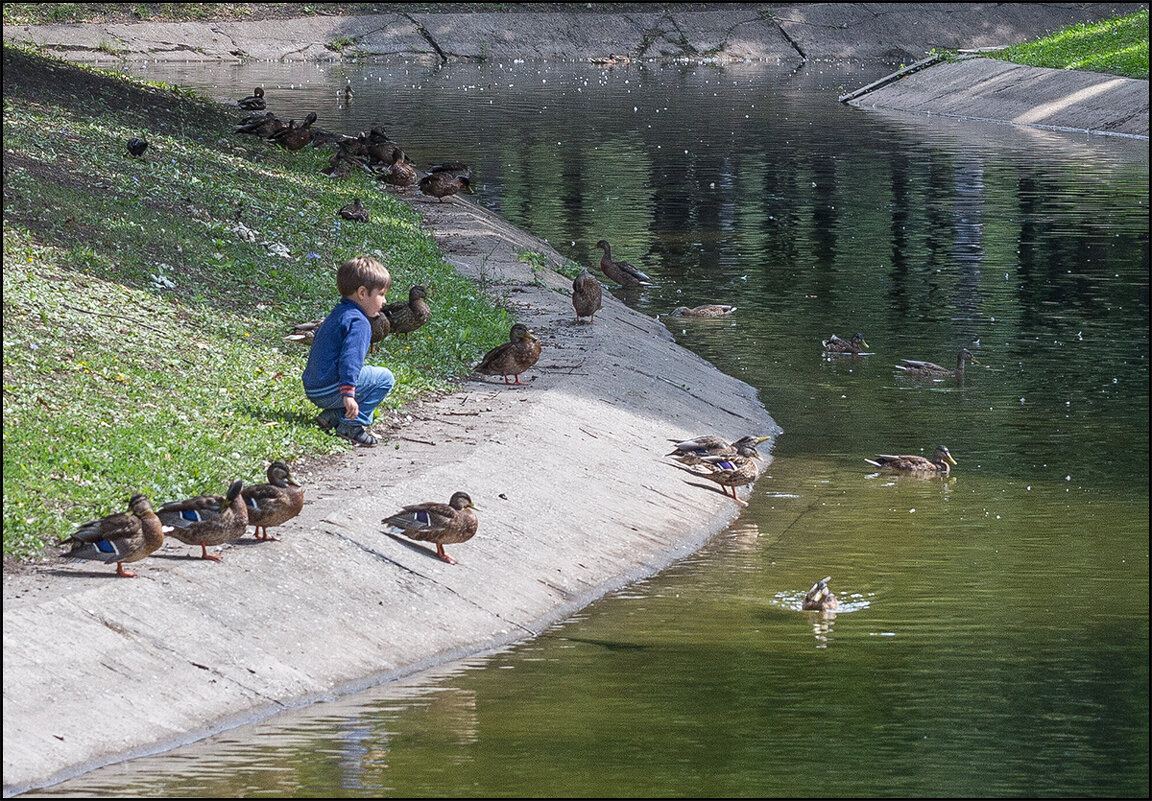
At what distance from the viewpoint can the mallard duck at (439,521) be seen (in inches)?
444

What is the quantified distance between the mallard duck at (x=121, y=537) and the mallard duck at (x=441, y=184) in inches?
746

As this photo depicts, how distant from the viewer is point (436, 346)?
17.1 metres

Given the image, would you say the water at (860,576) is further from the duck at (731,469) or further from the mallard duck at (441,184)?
the mallard duck at (441,184)

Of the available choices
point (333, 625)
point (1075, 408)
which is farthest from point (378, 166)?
point (333, 625)

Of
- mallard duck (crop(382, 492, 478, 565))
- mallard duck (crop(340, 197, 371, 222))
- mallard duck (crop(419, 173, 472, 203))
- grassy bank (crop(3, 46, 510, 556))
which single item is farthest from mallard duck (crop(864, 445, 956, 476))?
mallard duck (crop(419, 173, 472, 203))

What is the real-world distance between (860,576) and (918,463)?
3.14 meters

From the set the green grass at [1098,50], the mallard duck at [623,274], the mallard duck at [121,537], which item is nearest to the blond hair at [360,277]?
the mallard duck at [121,537]

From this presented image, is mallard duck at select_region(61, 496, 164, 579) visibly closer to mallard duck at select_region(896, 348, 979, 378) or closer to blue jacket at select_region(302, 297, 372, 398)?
blue jacket at select_region(302, 297, 372, 398)

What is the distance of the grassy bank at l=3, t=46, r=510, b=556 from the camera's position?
11.9 metres

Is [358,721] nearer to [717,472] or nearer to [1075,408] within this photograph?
[717,472]

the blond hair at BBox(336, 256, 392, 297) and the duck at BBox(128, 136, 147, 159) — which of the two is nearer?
the blond hair at BBox(336, 256, 392, 297)

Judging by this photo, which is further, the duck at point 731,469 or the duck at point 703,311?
the duck at point 703,311

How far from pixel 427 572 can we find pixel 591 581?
4.76ft

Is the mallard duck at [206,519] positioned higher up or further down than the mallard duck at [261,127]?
further down
